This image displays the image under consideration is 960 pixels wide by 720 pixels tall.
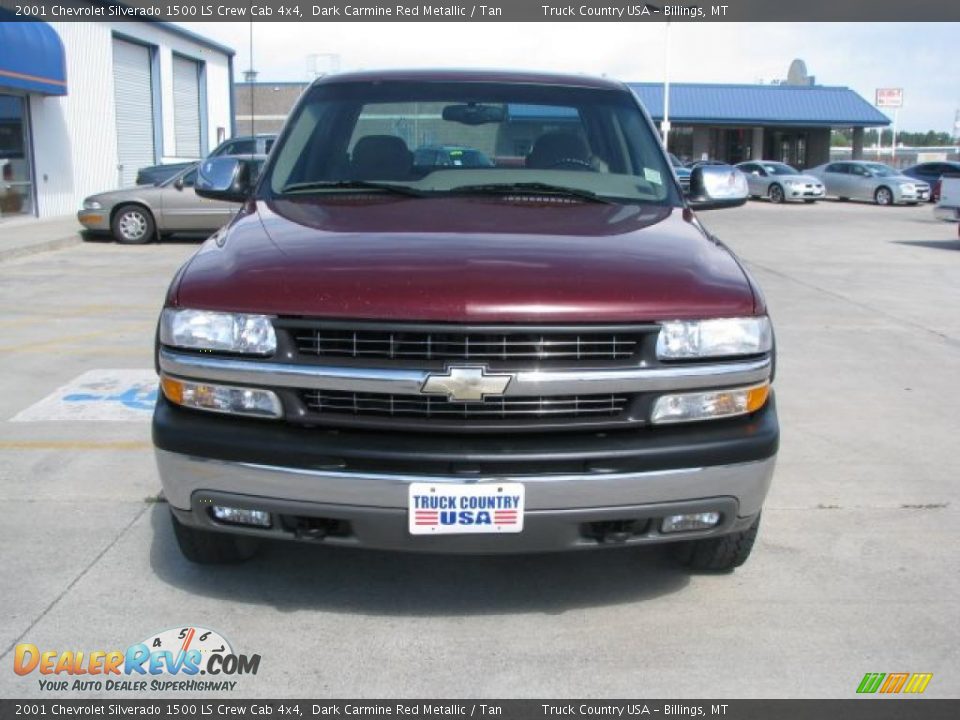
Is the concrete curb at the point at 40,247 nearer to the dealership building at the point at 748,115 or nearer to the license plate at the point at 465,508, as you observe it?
the license plate at the point at 465,508

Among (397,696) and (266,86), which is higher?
(266,86)

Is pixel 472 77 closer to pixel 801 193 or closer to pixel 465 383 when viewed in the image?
pixel 465 383

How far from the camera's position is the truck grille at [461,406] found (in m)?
3.17

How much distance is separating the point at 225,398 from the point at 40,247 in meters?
14.6

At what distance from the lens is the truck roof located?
506 centimetres

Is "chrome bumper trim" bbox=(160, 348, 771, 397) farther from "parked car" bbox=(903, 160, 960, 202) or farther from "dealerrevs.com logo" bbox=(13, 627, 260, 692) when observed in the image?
"parked car" bbox=(903, 160, 960, 202)

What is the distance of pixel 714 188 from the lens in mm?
5203

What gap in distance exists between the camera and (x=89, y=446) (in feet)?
18.4

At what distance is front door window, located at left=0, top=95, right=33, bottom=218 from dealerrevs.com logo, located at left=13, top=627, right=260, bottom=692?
18.8 metres

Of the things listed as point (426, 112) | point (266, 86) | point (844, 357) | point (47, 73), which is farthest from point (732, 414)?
point (266, 86)
